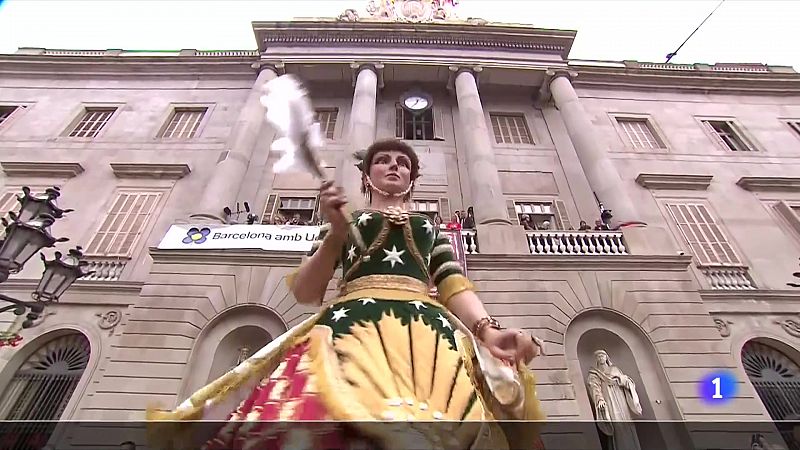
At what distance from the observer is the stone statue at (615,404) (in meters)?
7.04

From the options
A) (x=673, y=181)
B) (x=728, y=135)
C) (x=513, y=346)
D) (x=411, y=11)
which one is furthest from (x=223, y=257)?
(x=728, y=135)

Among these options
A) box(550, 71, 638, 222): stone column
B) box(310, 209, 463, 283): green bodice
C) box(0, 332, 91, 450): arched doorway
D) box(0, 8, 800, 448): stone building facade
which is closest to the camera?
box(310, 209, 463, 283): green bodice

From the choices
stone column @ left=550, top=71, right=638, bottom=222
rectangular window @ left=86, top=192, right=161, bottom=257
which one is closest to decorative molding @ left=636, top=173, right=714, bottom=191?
stone column @ left=550, top=71, right=638, bottom=222

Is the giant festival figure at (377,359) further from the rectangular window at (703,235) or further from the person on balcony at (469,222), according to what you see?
the rectangular window at (703,235)

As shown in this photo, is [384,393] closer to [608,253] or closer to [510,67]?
[608,253]

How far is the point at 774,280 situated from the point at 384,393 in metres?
12.5

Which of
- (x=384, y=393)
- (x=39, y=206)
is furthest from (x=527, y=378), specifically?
(x=39, y=206)

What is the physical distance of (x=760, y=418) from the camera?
7.32 m

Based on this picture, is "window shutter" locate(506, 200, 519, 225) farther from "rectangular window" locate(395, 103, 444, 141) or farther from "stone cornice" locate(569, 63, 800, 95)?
"stone cornice" locate(569, 63, 800, 95)

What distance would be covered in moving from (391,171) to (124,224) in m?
10.5

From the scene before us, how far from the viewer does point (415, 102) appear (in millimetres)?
14953

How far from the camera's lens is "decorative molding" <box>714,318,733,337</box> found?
9508 mm

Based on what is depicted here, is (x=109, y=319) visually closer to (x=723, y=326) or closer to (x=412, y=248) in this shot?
(x=412, y=248)

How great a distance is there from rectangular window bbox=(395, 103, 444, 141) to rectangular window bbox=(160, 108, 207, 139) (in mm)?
6413
